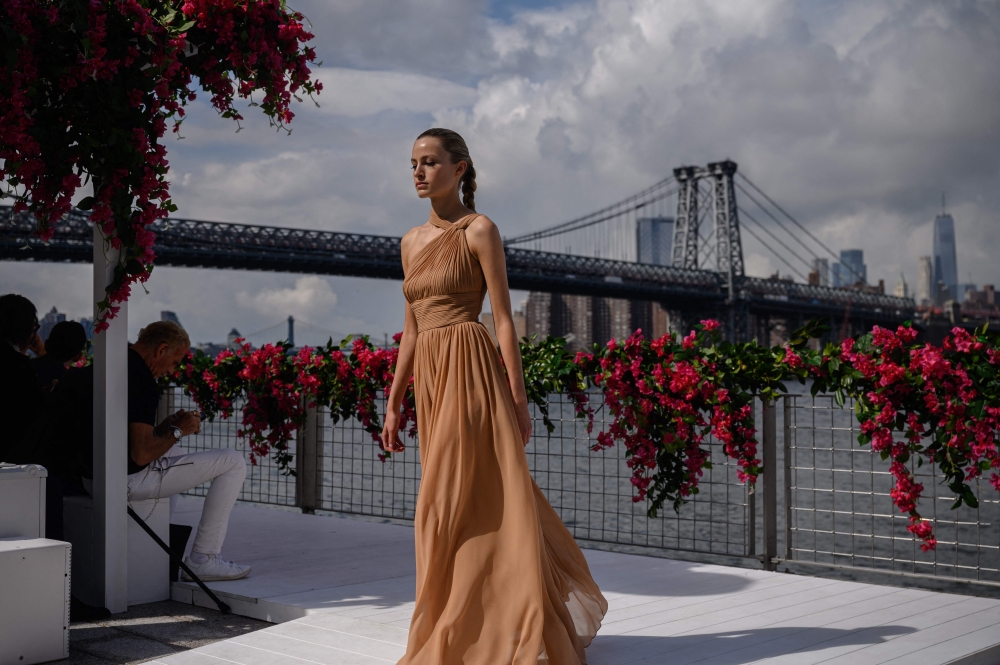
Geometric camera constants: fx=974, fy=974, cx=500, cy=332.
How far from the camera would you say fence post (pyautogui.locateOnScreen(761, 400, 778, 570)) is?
12.0 ft

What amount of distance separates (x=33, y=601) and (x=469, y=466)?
1212 mm

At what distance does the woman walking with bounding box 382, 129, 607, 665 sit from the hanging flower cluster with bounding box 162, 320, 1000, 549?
150 centimetres

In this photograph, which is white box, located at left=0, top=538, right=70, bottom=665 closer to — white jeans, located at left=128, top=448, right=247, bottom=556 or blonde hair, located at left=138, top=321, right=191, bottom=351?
white jeans, located at left=128, top=448, right=247, bottom=556

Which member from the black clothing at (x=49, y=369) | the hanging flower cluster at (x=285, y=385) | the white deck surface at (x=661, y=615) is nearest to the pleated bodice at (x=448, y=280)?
the white deck surface at (x=661, y=615)

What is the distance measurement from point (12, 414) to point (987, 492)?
39.7ft

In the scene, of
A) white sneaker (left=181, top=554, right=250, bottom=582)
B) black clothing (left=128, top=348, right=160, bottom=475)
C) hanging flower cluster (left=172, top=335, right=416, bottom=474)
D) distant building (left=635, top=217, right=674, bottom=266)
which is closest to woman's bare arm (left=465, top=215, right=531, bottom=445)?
black clothing (left=128, top=348, right=160, bottom=475)

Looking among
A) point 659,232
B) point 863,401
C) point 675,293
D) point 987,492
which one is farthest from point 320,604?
point 659,232

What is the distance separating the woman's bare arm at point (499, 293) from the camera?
2.26 m

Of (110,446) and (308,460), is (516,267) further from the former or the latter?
(110,446)

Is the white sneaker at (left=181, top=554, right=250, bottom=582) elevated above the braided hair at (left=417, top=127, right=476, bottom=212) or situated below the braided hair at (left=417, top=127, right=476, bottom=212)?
below

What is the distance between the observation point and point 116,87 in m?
2.79

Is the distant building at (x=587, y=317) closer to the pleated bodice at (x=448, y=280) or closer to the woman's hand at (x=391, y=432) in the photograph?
the woman's hand at (x=391, y=432)

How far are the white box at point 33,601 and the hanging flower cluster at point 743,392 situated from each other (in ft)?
6.66

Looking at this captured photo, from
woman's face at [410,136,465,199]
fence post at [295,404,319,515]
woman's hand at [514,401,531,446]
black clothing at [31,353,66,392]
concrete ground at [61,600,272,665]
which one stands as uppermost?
woman's face at [410,136,465,199]
